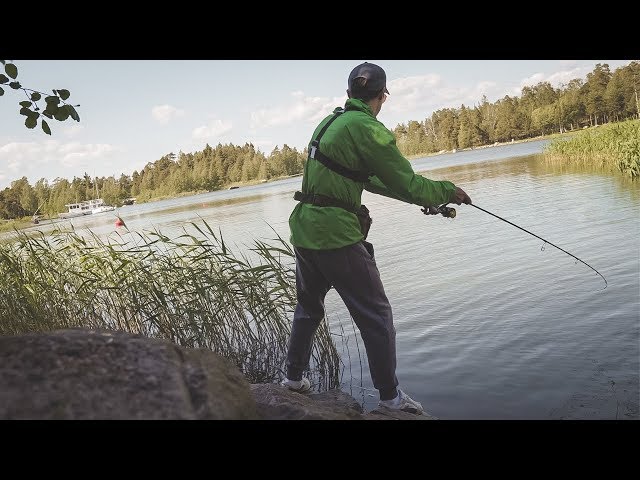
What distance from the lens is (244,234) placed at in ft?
60.3

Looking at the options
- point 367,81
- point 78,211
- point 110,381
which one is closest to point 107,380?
point 110,381

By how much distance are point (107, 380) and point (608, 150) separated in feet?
78.4

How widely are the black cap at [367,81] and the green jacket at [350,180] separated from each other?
0.12 m

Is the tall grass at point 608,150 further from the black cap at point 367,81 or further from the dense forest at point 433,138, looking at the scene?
the dense forest at point 433,138

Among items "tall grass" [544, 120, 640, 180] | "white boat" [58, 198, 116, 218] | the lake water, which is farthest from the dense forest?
the lake water

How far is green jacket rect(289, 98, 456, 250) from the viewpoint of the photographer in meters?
3.38

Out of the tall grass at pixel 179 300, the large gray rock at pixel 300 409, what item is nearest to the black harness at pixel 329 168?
the large gray rock at pixel 300 409

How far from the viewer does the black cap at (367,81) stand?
3549 millimetres

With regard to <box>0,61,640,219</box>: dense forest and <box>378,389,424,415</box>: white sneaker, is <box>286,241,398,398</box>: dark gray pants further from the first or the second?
<box>0,61,640,219</box>: dense forest

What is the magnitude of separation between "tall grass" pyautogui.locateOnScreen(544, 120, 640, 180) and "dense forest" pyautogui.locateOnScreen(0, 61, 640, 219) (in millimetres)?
55113

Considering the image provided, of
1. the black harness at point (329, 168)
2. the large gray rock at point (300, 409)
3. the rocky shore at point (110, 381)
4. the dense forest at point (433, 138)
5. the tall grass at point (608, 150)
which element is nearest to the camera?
the rocky shore at point (110, 381)

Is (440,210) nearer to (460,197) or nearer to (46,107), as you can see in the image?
(460,197)
